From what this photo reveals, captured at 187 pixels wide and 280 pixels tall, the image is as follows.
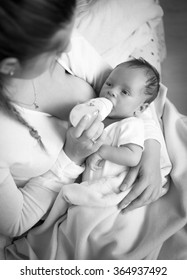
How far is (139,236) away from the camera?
896mm

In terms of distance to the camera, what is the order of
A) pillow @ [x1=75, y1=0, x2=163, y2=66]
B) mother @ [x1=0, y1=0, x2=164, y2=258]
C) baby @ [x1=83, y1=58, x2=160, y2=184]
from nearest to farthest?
mother @ [x1=0, y1=0, x2=164, y2=258] < baby @ [x1=83, y1=58, x2=160, y2=184] < pillow @ [x1=75, y1=0, x2=163, y2=66]

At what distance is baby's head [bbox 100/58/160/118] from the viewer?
965mm

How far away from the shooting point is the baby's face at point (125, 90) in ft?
3.16

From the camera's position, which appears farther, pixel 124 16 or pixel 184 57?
pixel 184 57

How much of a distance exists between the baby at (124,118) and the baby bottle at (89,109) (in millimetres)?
42

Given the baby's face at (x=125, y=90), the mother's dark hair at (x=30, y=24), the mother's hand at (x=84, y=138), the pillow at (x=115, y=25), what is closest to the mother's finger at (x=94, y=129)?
the mother's hand at (x=84, y=138)

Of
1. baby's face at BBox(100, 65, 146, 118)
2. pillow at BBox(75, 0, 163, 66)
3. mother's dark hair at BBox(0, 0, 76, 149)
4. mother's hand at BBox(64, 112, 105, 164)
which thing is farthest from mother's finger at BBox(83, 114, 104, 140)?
pillow at BBox(75, 0, 163, 66)

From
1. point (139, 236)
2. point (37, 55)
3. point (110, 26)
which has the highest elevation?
point (37, 55)

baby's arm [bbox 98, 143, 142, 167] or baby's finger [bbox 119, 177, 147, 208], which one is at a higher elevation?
baby's arm [bbox 98, 143, 142, 167]

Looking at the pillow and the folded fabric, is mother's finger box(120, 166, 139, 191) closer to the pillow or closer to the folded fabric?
the folded fabric

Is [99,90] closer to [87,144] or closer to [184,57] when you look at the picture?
[87,144]
